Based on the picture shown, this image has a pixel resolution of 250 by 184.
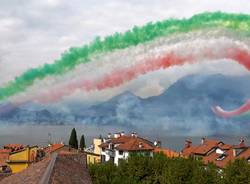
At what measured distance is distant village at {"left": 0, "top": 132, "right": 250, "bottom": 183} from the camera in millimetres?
25938

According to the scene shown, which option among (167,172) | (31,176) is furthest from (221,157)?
(31,176)

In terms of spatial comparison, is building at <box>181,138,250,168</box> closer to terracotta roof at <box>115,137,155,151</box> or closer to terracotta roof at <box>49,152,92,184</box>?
terracotta roof at <box>115,137,155,151</box>

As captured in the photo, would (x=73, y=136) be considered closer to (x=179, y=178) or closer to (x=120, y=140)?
(x=120, y=140)

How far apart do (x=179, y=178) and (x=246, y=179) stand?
8.23m

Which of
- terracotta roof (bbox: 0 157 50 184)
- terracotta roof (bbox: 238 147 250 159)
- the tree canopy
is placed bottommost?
the tree canopy

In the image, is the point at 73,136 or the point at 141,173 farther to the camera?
the point at 73,136

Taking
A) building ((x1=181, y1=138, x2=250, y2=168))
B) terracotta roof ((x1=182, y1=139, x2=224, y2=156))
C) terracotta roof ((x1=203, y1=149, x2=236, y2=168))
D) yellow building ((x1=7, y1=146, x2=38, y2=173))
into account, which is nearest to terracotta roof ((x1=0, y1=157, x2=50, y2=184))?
building ((x1=181, y1=138, x2=250, y2=168))

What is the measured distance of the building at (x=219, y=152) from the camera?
251ft

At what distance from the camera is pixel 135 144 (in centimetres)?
9900

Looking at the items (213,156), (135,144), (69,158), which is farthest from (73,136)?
(69,158)

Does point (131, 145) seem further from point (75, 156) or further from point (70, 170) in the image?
point (70, 170)

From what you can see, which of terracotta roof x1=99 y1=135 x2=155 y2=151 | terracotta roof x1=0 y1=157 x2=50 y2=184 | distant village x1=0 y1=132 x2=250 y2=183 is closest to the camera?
terracotta roof x1=0 y1=157 x2=50 y2=184

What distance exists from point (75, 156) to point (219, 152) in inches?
2256

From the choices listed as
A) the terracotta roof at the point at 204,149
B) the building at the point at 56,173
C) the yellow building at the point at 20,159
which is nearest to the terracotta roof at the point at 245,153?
the terracotta roof at the point at 204,149
